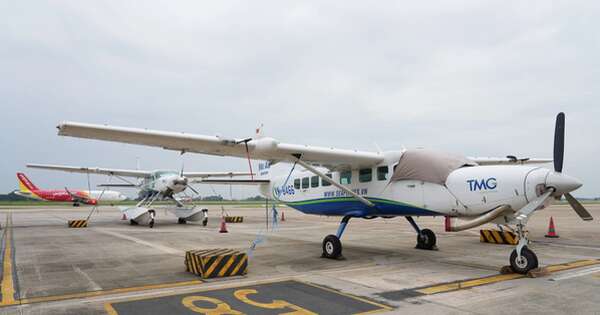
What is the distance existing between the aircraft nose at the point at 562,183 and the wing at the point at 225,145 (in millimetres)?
4022

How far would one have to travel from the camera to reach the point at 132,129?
27.1ft

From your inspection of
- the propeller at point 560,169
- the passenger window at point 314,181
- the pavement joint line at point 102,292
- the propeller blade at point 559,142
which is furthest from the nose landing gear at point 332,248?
the propeller blade at point 559,142

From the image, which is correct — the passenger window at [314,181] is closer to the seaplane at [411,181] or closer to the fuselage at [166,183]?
the seaplane at [411,181]

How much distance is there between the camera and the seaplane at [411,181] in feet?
24.5

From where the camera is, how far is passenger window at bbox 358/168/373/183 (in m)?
10.6

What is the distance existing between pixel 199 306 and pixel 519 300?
184 inches

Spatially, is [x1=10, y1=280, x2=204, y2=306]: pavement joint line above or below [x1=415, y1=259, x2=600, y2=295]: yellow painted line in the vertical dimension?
below

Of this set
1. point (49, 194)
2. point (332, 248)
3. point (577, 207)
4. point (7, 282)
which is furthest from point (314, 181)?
point (49, 194)

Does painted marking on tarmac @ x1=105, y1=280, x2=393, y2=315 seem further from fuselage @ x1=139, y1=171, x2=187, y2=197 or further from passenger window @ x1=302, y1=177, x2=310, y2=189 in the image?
fuselage @ x1=139, y1=171, x2=187, y2=197

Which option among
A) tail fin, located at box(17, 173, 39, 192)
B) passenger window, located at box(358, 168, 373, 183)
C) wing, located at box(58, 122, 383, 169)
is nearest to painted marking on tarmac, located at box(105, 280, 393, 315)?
wing, located at box(58, 122, 383, 169)

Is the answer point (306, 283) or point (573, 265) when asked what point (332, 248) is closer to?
point (306, 283)

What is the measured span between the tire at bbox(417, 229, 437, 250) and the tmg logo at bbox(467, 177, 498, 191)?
4017mm

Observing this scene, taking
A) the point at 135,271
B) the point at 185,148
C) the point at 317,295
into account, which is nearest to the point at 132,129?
the point at 185,148

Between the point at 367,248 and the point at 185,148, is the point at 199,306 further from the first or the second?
the point at 367,248
